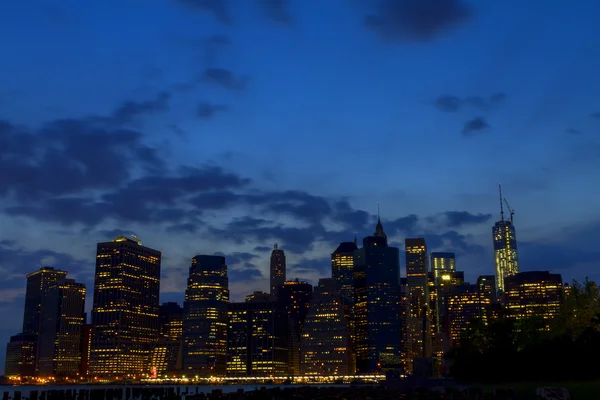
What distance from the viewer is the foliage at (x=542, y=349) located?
8662cm

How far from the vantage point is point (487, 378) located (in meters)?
116

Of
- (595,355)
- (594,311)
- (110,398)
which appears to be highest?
(594,311)

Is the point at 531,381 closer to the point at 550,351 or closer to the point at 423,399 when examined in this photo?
the point at 550,351

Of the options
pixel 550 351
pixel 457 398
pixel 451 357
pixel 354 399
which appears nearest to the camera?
pixel 457 398

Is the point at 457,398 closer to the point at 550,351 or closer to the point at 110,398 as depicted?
the point at 550,351

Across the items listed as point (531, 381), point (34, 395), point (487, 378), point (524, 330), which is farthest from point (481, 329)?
point (34, 395)

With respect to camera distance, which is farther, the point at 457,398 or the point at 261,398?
the point at 261,398

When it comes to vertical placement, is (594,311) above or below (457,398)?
above

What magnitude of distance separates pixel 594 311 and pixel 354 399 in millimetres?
46681

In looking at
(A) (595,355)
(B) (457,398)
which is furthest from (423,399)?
(A) (595,355)

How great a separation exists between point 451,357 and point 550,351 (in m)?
77.0

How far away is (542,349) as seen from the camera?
96.5 m

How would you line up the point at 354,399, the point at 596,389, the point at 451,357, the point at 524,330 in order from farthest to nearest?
the point at 451,357 < the point at 524,330 < the point at 354,399 < the point at 596,389

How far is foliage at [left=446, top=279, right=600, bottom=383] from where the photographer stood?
284 feet
